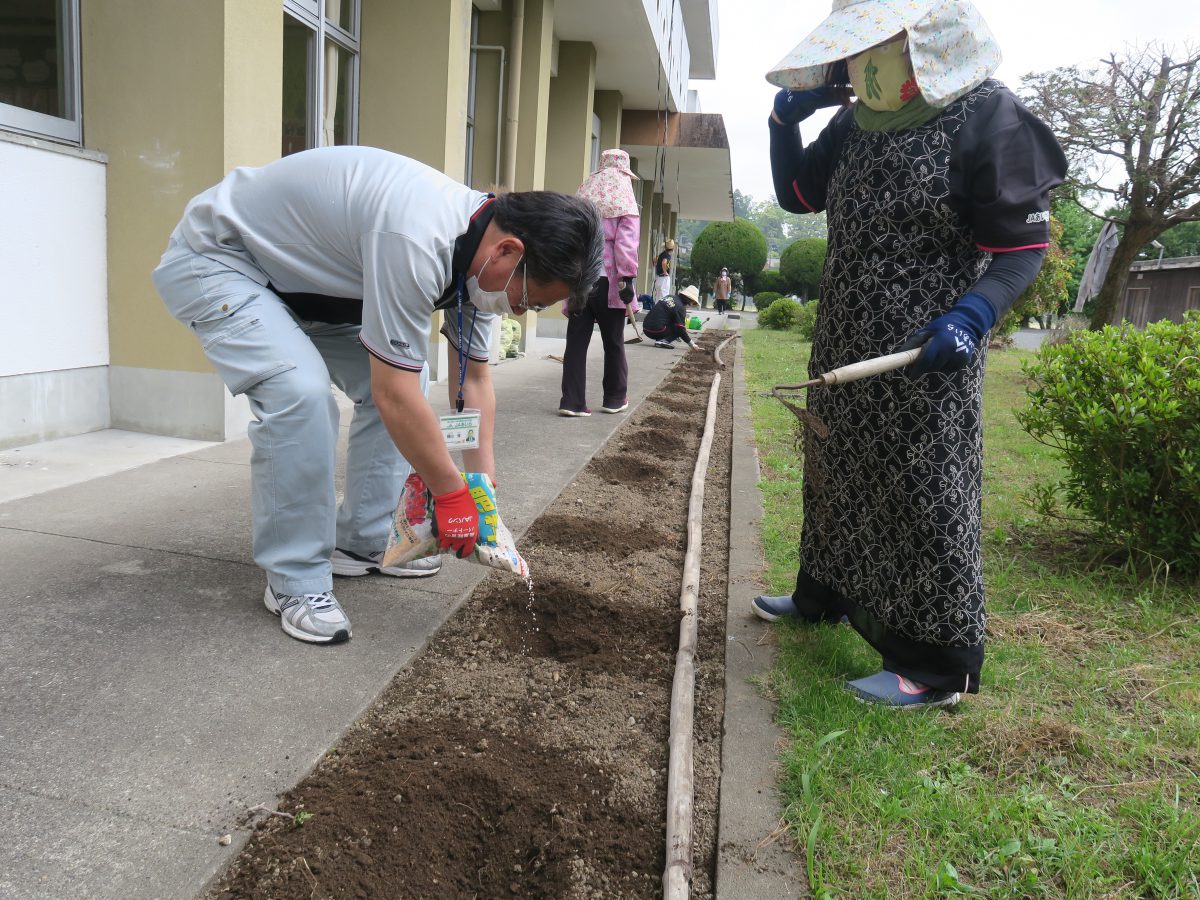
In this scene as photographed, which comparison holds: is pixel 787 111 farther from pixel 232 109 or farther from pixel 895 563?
pixel 232 109

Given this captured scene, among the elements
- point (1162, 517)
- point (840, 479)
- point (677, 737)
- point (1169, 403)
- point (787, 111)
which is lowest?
point (677, 737)

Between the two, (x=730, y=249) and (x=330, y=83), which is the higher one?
(x=730, y=249)

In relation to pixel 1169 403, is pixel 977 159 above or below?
above

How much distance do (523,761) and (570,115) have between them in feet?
41.6

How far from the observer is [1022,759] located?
88.9 inches

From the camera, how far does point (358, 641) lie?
106 inches

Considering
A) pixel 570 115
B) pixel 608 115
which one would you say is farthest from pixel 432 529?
pixel 608 115

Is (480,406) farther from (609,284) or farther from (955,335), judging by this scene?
(609,284)

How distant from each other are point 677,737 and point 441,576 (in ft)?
4.46

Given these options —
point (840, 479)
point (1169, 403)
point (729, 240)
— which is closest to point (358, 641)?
point (840, 479)

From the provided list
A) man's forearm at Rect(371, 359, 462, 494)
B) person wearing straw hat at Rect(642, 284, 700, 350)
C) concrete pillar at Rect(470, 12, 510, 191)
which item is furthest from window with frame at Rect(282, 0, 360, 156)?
person wearing straw hat at Rect(642, 284, 700, 350)

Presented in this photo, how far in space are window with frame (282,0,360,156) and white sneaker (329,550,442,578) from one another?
434 centimetres

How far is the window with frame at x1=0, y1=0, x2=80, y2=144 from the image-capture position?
4422 mm

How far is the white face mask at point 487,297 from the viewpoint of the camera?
2450 mm
